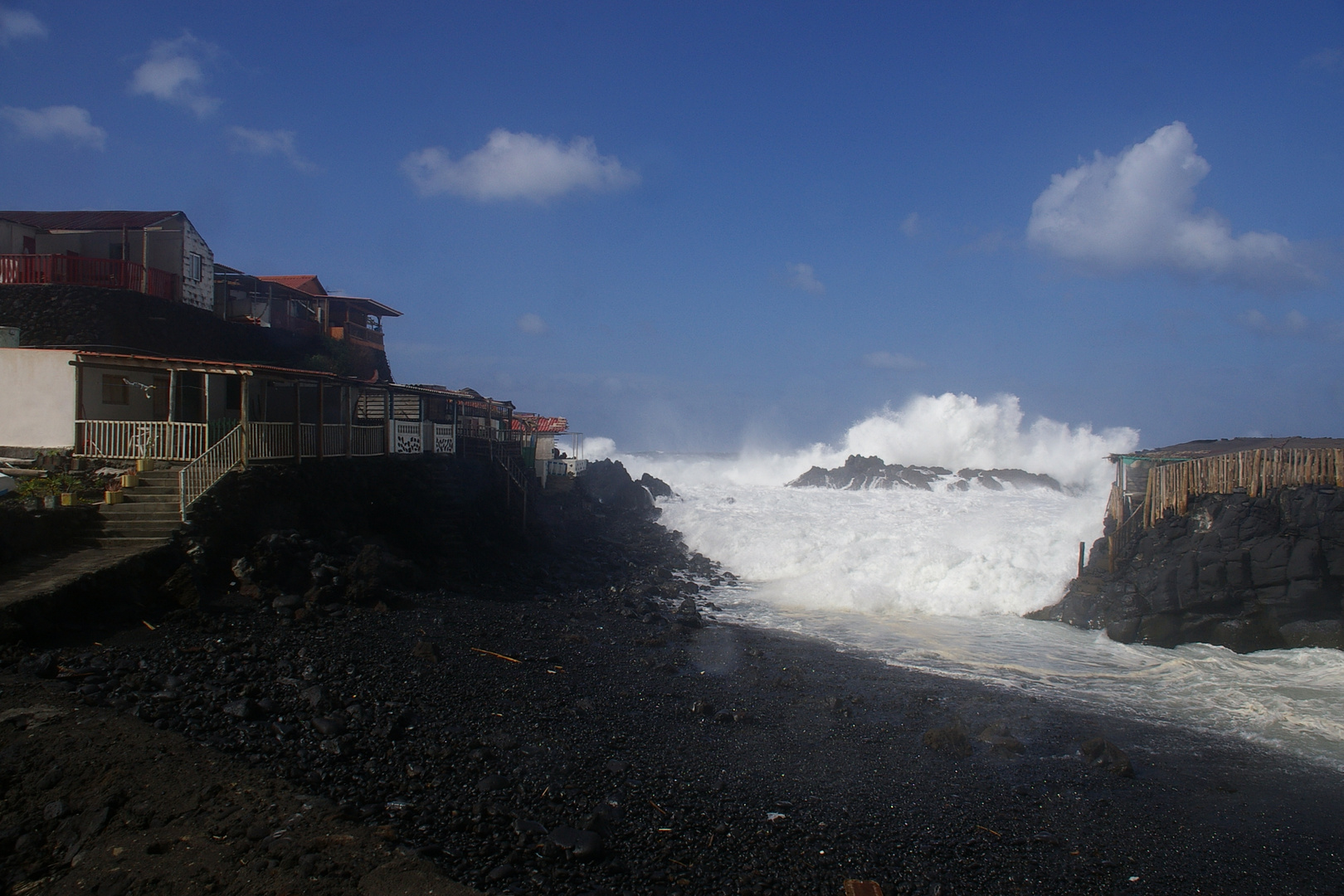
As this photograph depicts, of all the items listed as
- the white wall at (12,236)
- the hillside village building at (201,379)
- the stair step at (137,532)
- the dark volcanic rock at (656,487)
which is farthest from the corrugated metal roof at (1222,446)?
the white wall at (12,236)

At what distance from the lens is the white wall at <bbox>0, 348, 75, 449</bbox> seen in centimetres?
1363

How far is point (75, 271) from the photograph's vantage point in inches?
764

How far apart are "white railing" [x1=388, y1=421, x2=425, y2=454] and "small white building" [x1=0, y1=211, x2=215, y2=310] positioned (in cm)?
951

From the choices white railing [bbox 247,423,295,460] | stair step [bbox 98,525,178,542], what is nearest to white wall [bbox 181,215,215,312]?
white railing [bbox 247,423,295,460]

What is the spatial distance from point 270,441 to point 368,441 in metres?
3.39

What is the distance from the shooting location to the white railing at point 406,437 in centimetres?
1817

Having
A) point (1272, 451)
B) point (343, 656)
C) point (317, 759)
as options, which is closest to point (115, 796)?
point (317, 759)

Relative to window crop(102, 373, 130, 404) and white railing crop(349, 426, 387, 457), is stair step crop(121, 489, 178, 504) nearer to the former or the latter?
window crop(102, 373, 130, 404)

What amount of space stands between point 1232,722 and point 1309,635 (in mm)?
4510

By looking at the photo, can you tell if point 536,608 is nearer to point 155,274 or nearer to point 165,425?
point 165,425

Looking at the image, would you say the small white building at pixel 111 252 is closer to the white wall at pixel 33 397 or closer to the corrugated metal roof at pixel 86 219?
the corrugated metal roof at pixel 86 219

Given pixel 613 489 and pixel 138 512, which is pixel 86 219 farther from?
pixel 613 489

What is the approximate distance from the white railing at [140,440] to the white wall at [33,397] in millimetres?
638

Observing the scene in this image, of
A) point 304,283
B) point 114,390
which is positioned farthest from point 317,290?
point 114,390
